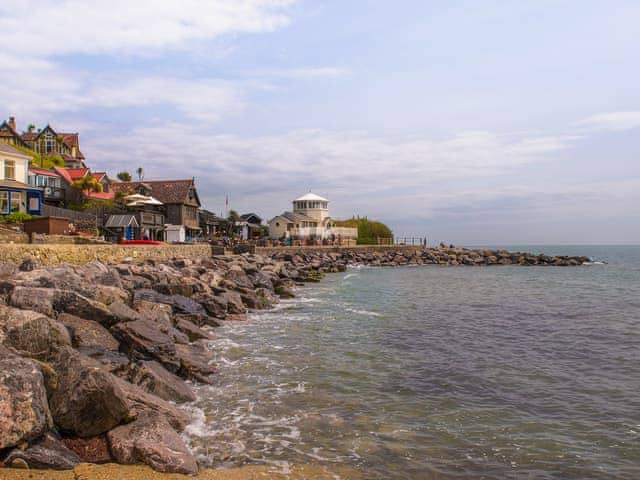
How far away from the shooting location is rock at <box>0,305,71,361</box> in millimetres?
7871

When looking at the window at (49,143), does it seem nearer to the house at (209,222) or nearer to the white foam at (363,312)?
the house at (209,222)

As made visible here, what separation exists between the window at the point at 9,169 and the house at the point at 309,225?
34.0 m

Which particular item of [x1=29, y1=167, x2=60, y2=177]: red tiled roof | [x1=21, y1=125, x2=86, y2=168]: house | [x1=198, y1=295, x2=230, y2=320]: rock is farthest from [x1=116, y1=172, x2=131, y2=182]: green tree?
[x1=198, y1=295, x2=230, y2=320]: rock

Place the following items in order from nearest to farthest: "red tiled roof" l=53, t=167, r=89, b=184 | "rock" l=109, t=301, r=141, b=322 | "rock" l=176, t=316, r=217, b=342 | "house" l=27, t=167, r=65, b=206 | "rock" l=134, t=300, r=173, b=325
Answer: "rock" l=109, t=301, r=141, b=322
"rock" l=134, t=300, r=173, b=325
"rock" l=176, t=316, r=217, b=342
"house" l=27, t=167, r=65, b=206
"red tiled roof" l=53, t=167, r=89, b=184

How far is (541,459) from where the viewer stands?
7.22 m

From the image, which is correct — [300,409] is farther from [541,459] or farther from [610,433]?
[610,433]

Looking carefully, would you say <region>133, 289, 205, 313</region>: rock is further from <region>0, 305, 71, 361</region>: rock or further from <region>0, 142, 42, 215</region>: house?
<region>0, 142, 42, 215</region>: house

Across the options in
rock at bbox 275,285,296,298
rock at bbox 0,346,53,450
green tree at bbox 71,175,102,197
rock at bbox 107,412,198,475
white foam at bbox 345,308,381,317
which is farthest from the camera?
green tree at bbox 71,175,102,197

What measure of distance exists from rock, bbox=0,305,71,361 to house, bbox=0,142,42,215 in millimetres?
37023

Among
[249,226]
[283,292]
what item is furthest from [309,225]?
[283,292]

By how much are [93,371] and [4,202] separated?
133 ft

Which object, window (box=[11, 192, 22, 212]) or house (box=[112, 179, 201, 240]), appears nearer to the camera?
window (box=[11, 192, 22, 212])

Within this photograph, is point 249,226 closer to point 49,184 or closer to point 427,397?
point 49,184

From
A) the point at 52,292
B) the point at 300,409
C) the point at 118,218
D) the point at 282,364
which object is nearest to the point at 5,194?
the point at 118,218
